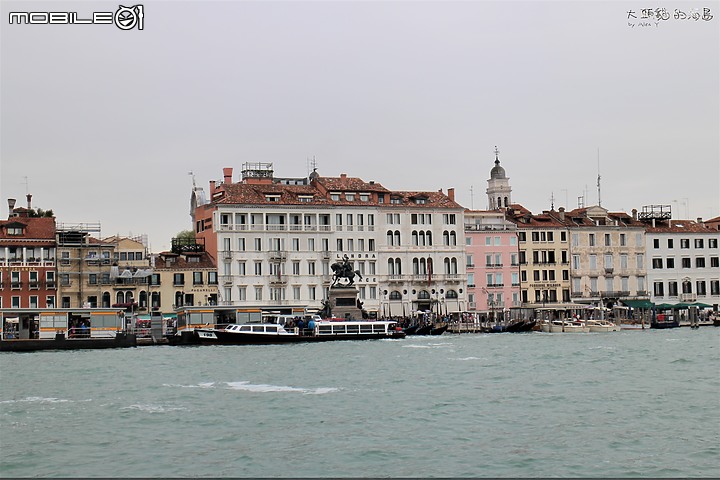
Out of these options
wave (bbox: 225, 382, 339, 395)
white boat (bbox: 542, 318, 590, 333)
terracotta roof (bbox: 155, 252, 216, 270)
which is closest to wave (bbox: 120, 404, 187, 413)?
wave (bbox: 225, 382, 339, 395)

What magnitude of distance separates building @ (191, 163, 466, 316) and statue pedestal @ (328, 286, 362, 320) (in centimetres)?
543

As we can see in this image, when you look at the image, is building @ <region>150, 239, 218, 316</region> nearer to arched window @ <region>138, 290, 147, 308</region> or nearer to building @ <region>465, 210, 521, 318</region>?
arched window @ <region>138, 290, 147, 308</region>

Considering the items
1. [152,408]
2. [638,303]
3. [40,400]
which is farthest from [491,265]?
[152,408]

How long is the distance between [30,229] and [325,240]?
17326 millimetres

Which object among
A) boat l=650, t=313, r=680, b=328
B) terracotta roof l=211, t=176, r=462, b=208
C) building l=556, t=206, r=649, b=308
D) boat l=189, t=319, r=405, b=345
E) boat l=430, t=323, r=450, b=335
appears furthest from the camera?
building l=556, t=206, r=649, b=308

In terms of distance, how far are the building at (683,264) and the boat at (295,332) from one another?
26.3 m

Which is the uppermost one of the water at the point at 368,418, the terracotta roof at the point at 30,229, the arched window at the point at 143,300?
the terracotta roof at the point at 30,229

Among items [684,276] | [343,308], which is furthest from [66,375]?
[684,276]

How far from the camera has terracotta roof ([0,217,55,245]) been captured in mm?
61688

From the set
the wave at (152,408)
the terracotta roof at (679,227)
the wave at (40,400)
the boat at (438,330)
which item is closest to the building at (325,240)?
the boat at (438,330)

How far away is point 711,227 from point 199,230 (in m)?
36.3

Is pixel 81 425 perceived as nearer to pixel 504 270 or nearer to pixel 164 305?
pixel 164 305

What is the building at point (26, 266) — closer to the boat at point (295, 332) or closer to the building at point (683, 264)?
the boat at point (295, 332)

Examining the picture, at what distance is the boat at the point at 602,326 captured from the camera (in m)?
66.9
